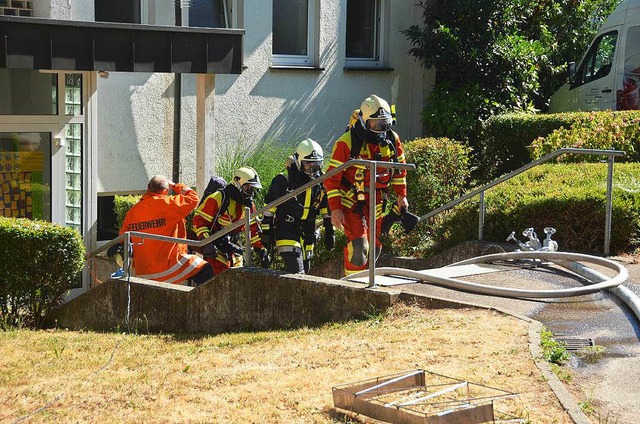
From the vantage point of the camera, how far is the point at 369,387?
20.2 ft

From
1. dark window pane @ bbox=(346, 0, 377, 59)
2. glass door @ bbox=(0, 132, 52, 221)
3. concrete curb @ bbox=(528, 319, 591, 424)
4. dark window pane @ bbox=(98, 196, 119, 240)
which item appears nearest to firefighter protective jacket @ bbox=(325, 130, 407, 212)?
concrete curb @ bbox=(528, 319, 591, 424)

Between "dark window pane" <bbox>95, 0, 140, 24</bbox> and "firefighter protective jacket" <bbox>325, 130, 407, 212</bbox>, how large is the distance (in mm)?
5644

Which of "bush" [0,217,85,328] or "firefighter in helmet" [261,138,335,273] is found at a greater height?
"firefighter in helmet" [261,138,335,273]

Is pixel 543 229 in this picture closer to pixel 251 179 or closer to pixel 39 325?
pixel 251 179

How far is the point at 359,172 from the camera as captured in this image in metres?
9.75

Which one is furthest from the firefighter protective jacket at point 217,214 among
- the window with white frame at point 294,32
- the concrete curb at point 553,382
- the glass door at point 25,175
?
the window with white frame at point 294,32

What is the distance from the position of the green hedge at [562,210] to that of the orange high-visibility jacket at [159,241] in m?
2.74

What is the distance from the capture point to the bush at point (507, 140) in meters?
15.2

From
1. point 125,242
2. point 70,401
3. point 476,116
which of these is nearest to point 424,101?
point 476,116

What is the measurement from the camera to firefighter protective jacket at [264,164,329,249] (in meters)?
10.5

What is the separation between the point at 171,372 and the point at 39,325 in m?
4.28

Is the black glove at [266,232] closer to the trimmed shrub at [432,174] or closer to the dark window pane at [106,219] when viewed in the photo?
the trimmed shrub at [432,174]

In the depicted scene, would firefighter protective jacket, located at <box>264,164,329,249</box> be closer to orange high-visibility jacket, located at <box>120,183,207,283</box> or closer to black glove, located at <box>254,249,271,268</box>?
black glove, located at <box>254,249,271,268</box>

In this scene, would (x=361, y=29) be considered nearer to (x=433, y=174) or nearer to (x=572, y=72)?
(x=572, y=72)
